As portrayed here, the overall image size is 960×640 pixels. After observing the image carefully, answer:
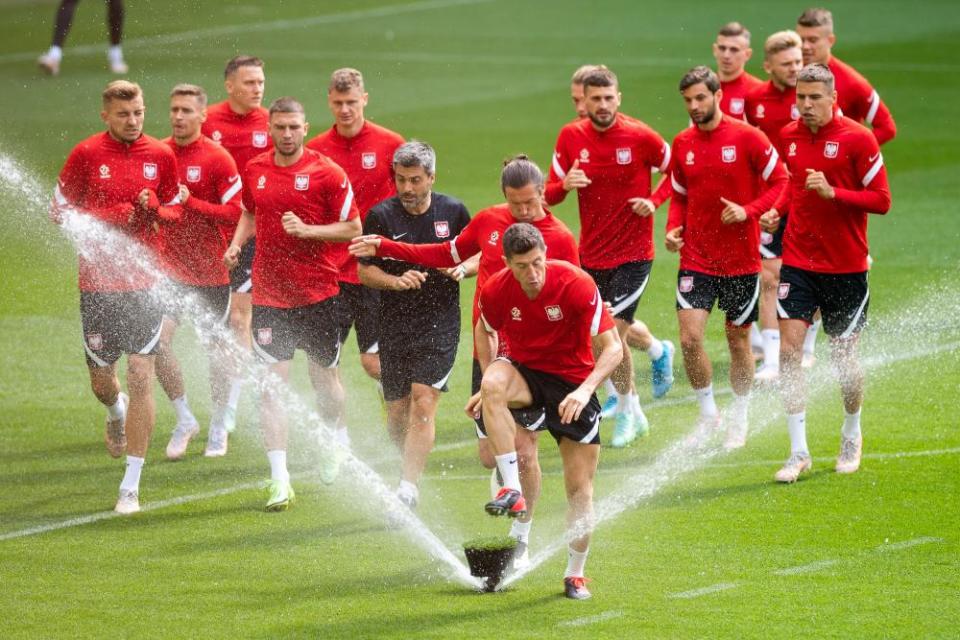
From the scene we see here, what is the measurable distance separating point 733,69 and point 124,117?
594cm

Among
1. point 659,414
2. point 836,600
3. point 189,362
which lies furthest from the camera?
point 189,362

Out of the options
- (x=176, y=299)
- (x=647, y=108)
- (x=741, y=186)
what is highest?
(x=741, y=186)

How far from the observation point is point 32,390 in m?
14.0

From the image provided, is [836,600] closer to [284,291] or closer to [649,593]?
[649,593]

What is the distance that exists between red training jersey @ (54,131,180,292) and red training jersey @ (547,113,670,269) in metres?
3.10

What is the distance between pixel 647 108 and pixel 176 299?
Result: 15259mm

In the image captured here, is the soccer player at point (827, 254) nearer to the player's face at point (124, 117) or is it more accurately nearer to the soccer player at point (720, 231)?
the soccer player at point (720, 231)

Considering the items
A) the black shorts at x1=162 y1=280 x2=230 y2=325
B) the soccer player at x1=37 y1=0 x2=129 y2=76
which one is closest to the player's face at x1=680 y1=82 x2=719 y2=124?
the black shorts at x1=162 y1=280 x2=230 y2=325

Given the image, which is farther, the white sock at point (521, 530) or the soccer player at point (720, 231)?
the soccer player at point (720, 231)

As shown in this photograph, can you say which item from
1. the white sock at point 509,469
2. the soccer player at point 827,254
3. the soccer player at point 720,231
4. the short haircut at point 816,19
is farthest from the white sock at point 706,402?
the short haircut at point 816,19

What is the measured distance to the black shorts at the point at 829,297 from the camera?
11.1 meters

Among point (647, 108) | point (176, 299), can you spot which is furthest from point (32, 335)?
point (647, 108)

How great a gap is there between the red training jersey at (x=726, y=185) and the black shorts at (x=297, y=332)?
2683 mm

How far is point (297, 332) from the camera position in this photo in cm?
1108
